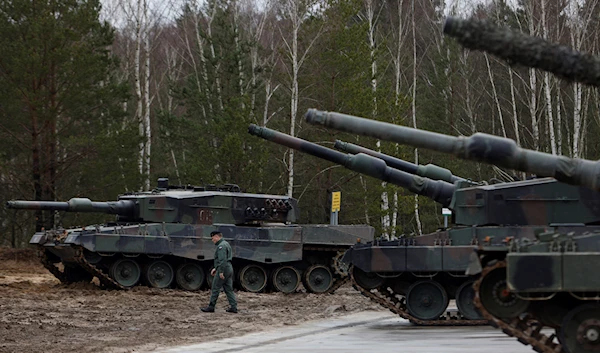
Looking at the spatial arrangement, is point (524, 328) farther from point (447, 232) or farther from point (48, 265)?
point (48, 265)

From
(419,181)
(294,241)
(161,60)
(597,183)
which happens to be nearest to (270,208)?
(294,241)

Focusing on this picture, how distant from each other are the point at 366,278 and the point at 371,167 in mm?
A: 3170

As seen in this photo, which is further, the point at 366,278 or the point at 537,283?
the point at 366,278

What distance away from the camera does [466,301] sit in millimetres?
15836

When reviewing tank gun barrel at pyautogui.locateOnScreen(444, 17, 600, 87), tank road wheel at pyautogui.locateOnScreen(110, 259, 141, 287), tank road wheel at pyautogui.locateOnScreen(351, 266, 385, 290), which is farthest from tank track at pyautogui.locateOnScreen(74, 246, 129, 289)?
tank gun barrel at pyautogui.locateOnScreen(444, 17, 600, 87)

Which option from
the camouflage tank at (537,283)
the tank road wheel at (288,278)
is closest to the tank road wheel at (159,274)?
the tank road wheel at (288,278)

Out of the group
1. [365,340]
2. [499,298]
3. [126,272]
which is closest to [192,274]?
[126,272]

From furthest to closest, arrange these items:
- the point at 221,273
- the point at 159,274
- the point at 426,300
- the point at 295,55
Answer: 1. the point at 295,55
2. the point at 159,274
3. the point at 221,273
4. the point at 426,300

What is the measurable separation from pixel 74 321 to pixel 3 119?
53.9ft

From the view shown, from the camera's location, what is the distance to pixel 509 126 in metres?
45.5

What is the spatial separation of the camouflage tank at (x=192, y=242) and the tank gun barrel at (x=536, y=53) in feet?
55.2

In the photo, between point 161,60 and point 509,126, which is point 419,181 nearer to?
point 509,126

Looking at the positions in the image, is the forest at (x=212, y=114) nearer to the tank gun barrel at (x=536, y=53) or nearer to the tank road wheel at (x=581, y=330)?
the tank road wheel at (x=581, y=330)

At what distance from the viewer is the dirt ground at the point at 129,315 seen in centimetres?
1288
